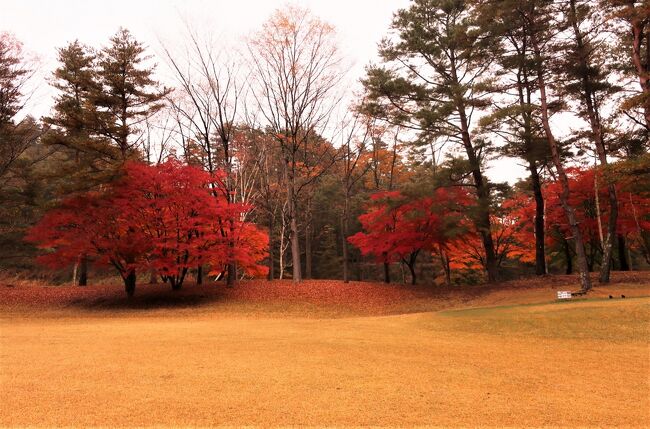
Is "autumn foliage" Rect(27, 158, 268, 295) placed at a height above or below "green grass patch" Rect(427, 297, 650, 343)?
above

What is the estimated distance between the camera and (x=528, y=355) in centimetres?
705

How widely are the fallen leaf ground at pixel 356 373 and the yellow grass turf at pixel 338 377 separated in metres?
0.02

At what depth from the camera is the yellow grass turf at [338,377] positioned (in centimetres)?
398

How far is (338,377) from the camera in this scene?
5371 mm

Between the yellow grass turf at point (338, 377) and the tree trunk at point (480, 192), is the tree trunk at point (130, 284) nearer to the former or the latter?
the yellow grass turf at point (338, 377)

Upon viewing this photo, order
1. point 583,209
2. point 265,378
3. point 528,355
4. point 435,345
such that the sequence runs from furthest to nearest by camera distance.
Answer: point 583,209, point 435,345, point 528,355, point 265,378

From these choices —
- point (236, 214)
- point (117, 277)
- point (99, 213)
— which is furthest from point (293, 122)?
point (117, 277)

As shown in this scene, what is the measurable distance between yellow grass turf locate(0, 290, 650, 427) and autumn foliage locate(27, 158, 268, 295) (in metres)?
8.13

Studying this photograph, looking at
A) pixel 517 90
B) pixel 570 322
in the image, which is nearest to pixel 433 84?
pixel 517 90

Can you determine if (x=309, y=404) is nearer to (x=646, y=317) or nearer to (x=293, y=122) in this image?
(x=646, y=317)

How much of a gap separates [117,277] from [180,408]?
3435cm

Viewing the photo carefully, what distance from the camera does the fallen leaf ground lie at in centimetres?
400

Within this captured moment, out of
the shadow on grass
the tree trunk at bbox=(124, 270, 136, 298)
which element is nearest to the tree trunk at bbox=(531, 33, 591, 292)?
the shadow on grass

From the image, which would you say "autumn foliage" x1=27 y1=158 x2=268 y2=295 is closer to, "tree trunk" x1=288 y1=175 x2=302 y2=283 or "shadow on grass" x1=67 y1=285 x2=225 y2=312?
"shadow on grass" x1=67 y1=285 x2=225 y2=312
